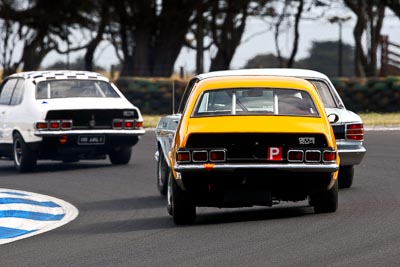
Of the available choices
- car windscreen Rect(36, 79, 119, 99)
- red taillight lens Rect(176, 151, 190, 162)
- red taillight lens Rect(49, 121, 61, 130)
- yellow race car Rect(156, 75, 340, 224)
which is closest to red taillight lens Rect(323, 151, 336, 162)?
yellow race car Rect(156, 75, 340, 224)

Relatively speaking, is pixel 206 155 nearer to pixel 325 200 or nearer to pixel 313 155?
pixel 313 155

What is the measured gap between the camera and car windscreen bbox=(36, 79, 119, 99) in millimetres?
19172

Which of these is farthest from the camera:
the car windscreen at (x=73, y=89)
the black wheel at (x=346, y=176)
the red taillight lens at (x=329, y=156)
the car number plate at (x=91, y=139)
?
the car windscreen at (x=73, y=89)

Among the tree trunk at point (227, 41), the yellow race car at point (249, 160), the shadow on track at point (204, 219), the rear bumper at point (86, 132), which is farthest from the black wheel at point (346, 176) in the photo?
the tree trunk at point (227, 41)

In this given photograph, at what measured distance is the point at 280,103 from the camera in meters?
11.8

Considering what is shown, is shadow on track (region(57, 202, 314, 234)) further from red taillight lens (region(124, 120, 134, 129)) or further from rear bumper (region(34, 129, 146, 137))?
red taillight lens (region(124, 120, 134, 129))

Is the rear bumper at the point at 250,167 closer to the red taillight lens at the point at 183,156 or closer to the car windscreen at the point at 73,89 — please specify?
the red taillight lens at the point at 183,156

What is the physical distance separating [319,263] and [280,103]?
130 inches

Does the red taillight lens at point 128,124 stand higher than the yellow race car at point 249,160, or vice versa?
the yellow race car at point 249,160

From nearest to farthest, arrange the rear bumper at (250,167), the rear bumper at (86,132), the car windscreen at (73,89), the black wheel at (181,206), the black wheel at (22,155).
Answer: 1. the rear bumper at (250,167)
2. the black wheel at (181,206)
3. the rear bumper at (86,132)
4. the black wheel at (22,155)
5. the car windscreen at (73,89)

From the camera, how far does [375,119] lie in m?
29.8

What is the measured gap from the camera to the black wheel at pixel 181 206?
11.3 meters

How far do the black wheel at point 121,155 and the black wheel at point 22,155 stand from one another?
1369 millimetres

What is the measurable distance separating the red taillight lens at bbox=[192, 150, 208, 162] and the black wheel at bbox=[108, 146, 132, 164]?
8.62 metres
